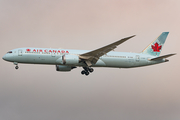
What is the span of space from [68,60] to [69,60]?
0.19 metres

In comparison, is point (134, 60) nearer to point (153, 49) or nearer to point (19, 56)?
point (153, 49)

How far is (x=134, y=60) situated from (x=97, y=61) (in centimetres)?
750

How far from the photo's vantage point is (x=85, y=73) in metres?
58.5

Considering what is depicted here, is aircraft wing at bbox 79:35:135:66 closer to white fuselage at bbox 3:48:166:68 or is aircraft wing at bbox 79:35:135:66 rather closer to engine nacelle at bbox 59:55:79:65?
white fuselage at bbox 3:48:166:68

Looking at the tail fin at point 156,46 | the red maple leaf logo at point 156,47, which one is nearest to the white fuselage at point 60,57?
the tail fin at point 156,46

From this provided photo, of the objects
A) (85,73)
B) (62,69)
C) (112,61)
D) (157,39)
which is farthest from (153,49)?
(62,69)

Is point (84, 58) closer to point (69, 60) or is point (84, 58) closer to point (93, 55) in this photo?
point (93, 55)

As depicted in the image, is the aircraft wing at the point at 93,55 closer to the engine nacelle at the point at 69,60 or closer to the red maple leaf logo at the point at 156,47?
the engine nacelle at the point at 69,60

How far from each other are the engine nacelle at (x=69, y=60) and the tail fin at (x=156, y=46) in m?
15.7

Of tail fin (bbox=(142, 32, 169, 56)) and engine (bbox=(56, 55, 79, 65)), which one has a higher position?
tail fin (bbox=(142, 32, 169, 56))

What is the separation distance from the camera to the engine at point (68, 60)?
51.0 meters

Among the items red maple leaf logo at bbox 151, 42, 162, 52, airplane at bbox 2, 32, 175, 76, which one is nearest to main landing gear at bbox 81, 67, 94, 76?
airplane at bbox 2, 32, 175, 76

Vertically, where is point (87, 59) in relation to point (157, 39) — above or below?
below

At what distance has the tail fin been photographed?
61.0 m
